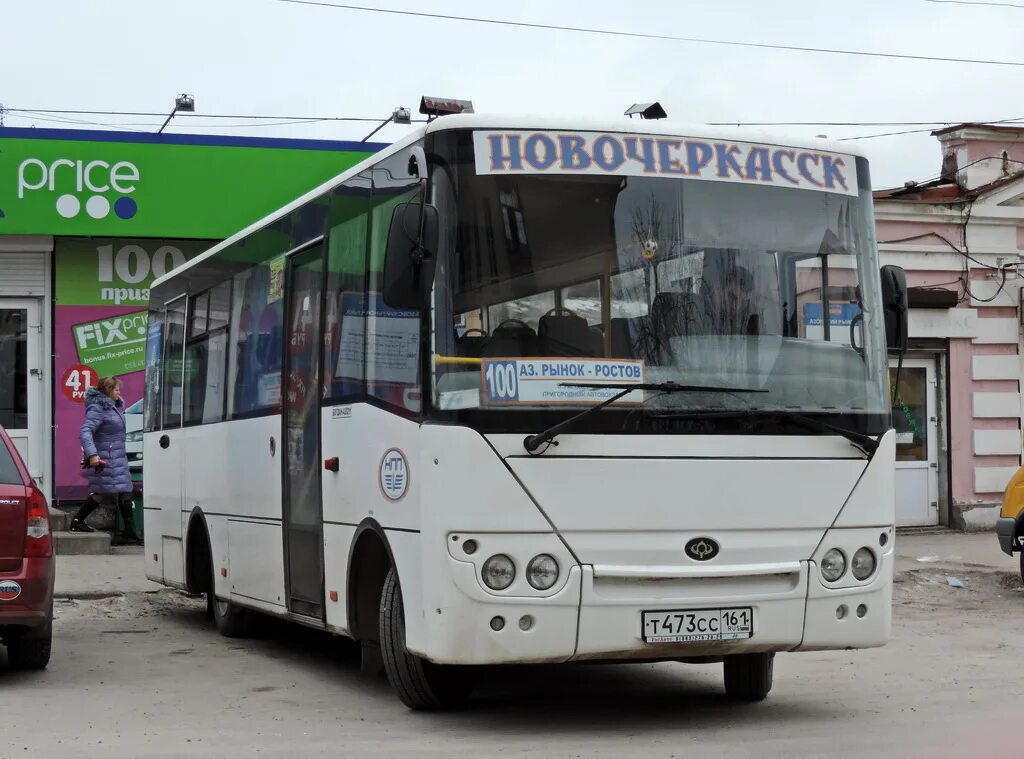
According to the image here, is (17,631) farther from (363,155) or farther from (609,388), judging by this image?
(363,155)

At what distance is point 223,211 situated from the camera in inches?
778

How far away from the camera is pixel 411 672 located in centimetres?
814

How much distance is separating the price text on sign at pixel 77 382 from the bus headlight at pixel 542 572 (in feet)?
42.8

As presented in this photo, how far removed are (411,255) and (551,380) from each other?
0.87 meters

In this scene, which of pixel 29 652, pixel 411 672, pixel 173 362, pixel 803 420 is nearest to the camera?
pixel 803 420

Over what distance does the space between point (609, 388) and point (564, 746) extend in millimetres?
1654

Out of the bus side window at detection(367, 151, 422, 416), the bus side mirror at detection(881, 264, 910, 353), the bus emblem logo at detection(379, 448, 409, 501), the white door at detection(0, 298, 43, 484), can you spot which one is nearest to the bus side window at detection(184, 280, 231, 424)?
the bus side window at detection(367, 151, 422, 416)

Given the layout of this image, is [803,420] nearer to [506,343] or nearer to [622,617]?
[622,617]

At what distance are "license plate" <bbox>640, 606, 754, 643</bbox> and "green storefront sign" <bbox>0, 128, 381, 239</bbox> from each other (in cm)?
1314

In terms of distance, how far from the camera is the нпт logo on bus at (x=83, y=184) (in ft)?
62.4

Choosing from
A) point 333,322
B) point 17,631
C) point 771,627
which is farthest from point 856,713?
point 17,631

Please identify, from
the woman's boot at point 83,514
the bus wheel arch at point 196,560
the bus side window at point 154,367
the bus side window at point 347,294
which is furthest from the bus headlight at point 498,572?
the woman's boot at point 83,514

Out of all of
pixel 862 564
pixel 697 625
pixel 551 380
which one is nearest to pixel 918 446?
pixel 862 564

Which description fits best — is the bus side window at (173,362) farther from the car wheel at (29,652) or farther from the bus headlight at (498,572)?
the bus headlight at (498,572)
